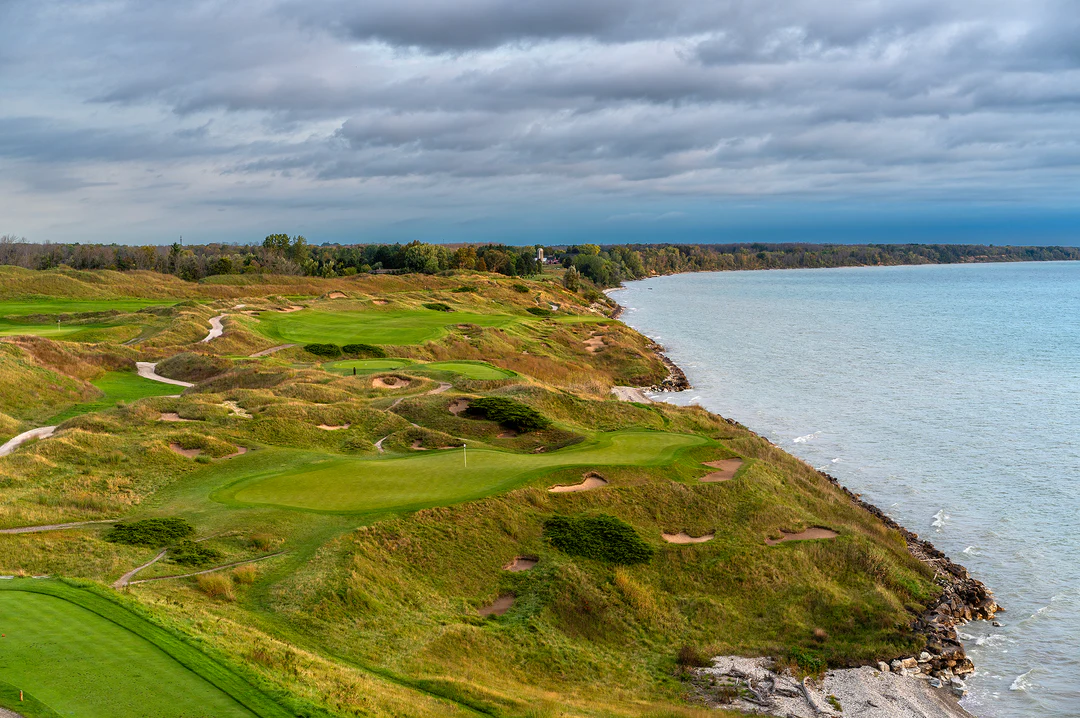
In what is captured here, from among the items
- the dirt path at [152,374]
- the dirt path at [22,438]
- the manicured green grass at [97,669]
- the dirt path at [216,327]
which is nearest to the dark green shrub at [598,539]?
the manicured green grass at [97,669]

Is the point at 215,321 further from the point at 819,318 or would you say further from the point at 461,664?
the point at 819,318

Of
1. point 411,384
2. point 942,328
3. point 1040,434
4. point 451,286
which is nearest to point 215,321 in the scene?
point 411,384

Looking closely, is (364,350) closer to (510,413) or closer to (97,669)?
(510,413)

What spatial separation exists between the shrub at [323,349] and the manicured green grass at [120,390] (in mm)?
9697

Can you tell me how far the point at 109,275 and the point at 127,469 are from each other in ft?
253

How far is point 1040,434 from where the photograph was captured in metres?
42.9

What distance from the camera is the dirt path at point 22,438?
24.6 meters

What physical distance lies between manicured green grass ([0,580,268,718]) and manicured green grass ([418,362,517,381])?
29715 millimetres

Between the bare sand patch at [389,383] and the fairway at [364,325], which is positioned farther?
the fairway at [364,325]

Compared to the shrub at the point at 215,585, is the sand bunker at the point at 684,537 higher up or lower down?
lower down

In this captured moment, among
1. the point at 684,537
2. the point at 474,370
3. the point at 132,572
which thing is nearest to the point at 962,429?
the point at 474,370

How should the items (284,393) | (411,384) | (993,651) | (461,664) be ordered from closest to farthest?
(461,664) < (993,651) < (284,393) < (411,384)

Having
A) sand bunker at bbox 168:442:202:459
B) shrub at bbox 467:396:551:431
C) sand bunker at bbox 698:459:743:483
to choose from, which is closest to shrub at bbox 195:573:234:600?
sand bunker at bbox 168:442:202:459

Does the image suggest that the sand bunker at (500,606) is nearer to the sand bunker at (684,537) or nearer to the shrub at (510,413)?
the sand bunker at (684,537)
